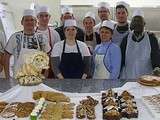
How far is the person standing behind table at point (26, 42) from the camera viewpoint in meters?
2.65

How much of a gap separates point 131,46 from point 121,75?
24 centimetres

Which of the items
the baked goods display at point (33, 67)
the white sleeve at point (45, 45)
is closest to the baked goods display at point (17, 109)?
the baked goods display at point (33, 67)

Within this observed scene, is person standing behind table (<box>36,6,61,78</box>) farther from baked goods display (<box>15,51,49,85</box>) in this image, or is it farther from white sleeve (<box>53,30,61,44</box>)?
baked goods display (<box>15,51,49,85</box>)

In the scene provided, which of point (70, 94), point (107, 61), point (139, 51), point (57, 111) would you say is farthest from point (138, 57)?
point (57, 111)

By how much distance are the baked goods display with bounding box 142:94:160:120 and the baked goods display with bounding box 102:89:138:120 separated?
0.23 ft

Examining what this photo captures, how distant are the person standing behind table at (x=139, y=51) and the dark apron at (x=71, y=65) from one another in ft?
1.11

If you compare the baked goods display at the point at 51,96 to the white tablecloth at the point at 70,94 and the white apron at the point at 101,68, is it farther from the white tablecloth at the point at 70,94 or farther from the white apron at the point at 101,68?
the white apron at the point at 101,68

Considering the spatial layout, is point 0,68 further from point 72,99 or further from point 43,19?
point 72,99

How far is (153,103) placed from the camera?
1834 mm

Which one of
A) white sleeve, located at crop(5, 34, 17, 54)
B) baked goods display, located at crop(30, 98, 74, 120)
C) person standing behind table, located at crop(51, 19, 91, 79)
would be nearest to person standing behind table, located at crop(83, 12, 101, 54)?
person standing behind table, located at crop(51, 19, 91, 79)

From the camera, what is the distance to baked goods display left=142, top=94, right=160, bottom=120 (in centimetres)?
170

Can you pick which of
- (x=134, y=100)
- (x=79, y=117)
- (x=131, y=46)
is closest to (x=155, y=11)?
(x=131, y=46)

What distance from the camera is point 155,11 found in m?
4.44

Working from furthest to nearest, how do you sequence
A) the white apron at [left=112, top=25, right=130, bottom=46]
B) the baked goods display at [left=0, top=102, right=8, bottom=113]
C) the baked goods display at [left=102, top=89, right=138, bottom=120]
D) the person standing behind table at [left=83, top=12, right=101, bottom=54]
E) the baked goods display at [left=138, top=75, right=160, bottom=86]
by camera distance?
1. the person standing behind table at [left=83, top=12, right=101, bottom=54]
2. the white apron at [left=112, top=25, right=130, bottom=46]
3. the baked goods display at [left=138, top=75, right=160, bottom=86]
4. the baked goods display at [left=0, top=102, right=8, bottom=113]
5. the baked goods display at [left=102, top=89, right=138, bottom=120]
